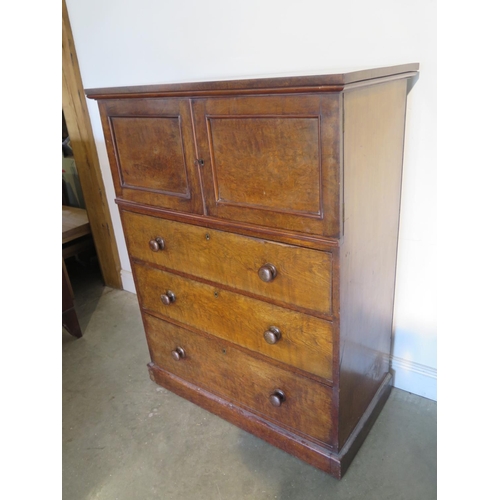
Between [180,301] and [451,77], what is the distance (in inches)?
43.2

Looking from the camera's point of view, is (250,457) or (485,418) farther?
(250,457)

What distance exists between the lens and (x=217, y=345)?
1479 millimetres

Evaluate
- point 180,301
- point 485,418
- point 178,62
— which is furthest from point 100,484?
point 178,62

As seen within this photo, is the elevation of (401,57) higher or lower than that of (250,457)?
higher

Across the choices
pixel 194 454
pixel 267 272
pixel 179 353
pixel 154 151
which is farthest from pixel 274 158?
pixel 194 454

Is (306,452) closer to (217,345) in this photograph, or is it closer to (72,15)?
(217,345)

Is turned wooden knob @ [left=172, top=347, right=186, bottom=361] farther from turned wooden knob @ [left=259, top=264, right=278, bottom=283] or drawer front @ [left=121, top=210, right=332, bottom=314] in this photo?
turned wooden knob @ [left=259, top=264, right=278, bottom=283]

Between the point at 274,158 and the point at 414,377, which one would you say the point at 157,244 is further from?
the point at 414,377

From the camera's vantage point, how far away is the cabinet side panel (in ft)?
3.43

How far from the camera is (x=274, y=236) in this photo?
113 centimetres

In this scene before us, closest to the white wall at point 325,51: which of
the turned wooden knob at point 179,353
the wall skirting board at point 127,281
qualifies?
the turned wooden knob at point 179,353

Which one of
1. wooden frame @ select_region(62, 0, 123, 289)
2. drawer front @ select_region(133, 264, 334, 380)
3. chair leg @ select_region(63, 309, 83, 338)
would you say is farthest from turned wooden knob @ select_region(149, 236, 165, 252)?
wooden frame @ select_region(62, 0, 123, 289)

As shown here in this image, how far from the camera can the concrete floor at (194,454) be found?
1346mm

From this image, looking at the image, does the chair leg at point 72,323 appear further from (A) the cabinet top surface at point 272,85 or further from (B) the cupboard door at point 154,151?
(A) the cabinet top surface at point 272,85
